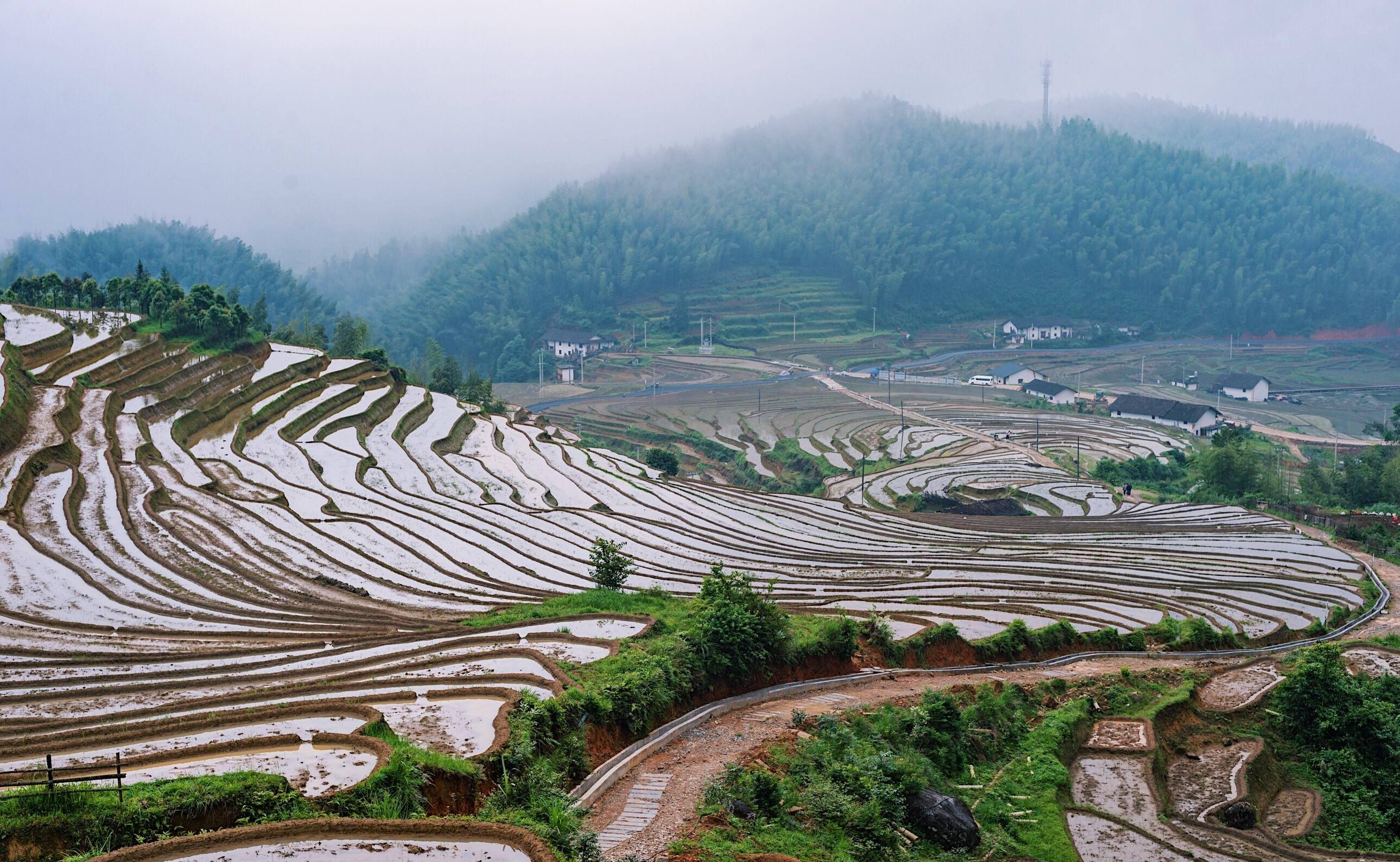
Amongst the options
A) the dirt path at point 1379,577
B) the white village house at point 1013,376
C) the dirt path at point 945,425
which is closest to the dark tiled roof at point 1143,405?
the white village house at point 1013,376


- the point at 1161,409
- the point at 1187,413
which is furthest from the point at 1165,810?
the point at 1161,409

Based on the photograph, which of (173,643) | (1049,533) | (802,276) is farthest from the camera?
(802,276)

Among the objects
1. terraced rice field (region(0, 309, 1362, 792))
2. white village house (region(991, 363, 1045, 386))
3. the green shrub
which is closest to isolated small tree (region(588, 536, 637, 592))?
terraced rice field (region(0, 309, 1362, 792))

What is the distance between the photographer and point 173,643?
592 inches

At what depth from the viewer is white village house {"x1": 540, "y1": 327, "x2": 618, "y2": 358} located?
320 feet

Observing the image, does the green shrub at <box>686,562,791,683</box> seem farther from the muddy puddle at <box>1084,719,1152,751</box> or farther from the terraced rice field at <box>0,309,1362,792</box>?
the muddy puddle at <box>1084,719,1152,751</box>

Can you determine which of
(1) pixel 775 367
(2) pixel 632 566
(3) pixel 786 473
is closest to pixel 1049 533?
(2) pixel 632 566

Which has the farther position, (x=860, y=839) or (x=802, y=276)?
(x=802, y=276)

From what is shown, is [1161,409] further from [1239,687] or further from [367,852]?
[367,852]

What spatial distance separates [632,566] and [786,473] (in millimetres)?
30773

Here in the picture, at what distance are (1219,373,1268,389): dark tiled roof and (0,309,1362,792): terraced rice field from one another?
139 ft

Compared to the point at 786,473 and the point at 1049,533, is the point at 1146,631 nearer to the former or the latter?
the point at 1049,533

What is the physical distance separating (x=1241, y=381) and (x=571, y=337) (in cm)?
5692

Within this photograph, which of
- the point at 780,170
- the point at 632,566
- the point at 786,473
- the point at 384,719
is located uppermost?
the point at 780,170
